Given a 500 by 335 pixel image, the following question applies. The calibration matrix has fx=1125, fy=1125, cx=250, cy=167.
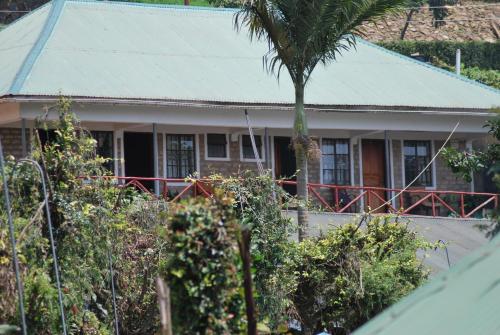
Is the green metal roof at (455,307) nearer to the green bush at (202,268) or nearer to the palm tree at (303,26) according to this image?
the green bush at (202,268)

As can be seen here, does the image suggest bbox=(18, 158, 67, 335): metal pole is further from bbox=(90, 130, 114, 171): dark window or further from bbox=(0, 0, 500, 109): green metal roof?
bbox=(90, 130, 114, 171): dark window

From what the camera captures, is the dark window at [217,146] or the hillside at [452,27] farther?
the hillside at [452,27]

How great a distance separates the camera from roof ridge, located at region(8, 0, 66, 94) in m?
21.8

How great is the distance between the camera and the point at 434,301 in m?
4.77

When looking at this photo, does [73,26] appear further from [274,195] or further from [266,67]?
[274,195]

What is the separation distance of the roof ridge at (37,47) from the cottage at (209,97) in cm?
4

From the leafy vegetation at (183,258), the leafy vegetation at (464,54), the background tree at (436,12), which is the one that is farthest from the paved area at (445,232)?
the background tree at (436,12)

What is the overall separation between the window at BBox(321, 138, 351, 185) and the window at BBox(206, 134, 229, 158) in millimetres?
2673

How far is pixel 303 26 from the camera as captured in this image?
58.3 feet

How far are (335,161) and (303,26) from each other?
10185 mm

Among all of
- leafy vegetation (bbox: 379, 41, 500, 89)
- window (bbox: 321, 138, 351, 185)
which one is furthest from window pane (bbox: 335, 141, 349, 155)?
leafy vegetation (bbox: 379, 41, 500, 89)

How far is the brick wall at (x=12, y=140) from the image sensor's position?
950 inches

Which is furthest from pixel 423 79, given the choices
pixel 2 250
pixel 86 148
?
pixel 2 250

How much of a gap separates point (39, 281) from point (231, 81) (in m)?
13.1
